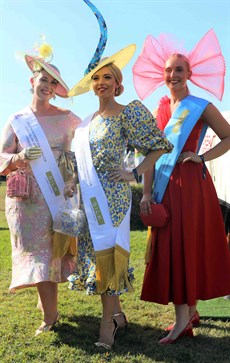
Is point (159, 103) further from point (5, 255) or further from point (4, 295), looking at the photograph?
point (5, 255)

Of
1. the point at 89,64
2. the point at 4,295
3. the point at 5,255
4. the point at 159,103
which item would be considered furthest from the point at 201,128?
the point at 5,255

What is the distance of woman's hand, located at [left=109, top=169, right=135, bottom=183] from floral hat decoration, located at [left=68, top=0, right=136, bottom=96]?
67cm

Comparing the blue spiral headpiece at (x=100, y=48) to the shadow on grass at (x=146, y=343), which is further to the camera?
the blue spiral headpiece at (x=100, y=48)

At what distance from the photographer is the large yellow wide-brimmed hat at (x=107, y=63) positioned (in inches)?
121

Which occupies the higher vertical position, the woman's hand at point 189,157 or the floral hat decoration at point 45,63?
the floral hat decoration at point 45,63

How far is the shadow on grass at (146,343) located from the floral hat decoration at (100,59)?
1.82 m

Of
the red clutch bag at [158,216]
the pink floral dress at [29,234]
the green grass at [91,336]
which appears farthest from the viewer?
the pink floral dress at [29,234]

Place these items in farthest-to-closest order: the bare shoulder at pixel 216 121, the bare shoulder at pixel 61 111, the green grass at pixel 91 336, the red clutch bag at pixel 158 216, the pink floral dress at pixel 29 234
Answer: the bare shoulder at pixel 61 111 < the pink floral dress at pixel 29 234 < the bare shoulder at pixel 216 121 < the red clutch bag at pixel 158 216 < the green grass at pixel 91 336

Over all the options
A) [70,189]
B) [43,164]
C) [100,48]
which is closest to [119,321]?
[70,189]

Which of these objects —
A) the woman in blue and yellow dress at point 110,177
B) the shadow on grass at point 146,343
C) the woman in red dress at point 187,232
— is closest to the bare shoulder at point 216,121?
the woman in red dress at point 187,232

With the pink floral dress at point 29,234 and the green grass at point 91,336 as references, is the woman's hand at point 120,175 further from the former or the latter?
the green grass at point 91,336

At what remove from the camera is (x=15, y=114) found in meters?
3.60

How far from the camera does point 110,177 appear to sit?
312cm

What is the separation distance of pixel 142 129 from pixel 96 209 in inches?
24.4
